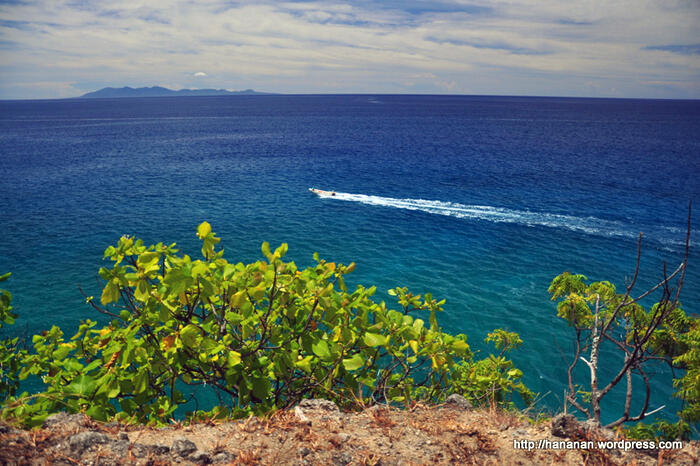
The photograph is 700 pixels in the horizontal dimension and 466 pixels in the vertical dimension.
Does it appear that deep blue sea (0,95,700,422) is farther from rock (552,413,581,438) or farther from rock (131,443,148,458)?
rock (131,443,148,458)

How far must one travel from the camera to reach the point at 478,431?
6.05m

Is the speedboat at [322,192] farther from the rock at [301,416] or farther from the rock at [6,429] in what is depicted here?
the rock at [6,429]

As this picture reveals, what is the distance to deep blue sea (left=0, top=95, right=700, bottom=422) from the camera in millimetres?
A: 36125

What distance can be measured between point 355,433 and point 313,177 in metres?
77.1

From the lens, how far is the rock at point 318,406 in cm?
626

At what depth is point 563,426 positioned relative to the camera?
599 centimetres

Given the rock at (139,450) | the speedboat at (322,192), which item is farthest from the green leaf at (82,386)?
the speedboat at (322,192)

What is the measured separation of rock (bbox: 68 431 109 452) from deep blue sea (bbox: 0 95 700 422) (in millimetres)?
9919

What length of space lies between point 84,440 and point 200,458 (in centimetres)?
138

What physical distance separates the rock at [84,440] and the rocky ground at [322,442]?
0.03 ft

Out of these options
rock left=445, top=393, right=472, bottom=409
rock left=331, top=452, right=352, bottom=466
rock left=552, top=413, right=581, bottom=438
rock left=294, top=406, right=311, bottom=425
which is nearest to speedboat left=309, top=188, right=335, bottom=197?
rock left=445, top=393, right=472, bottom=409

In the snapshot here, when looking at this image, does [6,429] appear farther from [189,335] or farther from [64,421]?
[189,335]

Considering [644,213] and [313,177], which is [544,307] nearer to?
[644,213]

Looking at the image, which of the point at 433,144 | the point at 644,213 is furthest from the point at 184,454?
the point at 433,144
